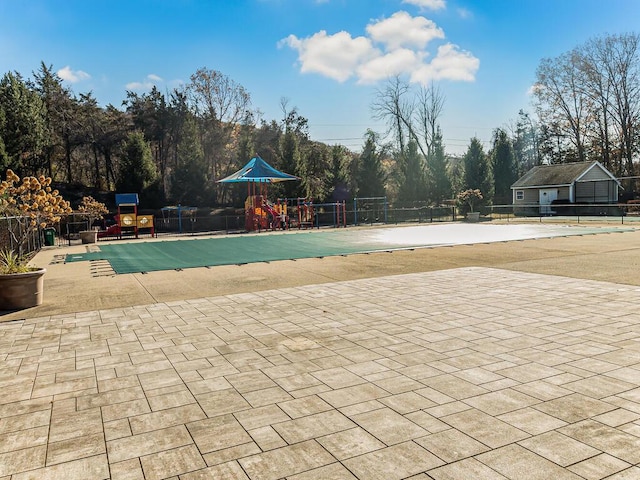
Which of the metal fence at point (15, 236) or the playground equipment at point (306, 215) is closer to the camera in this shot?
the metal fence at point (15, 236)

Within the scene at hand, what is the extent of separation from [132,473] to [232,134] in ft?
153

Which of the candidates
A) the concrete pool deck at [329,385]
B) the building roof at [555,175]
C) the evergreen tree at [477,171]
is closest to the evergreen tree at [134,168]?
the evergreen tree at [477,171]

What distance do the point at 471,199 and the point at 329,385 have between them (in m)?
38.6

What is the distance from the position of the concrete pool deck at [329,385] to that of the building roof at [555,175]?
35.9m

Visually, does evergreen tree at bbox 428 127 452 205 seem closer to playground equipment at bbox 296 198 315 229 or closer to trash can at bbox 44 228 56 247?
playground equipment at bbox 296 198 315 229

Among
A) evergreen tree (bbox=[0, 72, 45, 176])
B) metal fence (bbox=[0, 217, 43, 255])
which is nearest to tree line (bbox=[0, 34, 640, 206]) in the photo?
evergreen tree (bbox=[0, 72, 45, 176])

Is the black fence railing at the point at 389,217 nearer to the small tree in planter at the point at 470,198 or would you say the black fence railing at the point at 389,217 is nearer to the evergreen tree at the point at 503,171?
the small tree in planter at the point at 470,198

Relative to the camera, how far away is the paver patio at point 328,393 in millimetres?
2814

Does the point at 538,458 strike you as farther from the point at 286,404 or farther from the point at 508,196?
the point at 508,196

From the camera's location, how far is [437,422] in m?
3.28

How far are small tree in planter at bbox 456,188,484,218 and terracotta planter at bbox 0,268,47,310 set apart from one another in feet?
111

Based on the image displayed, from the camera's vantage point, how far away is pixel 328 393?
3.84 metres

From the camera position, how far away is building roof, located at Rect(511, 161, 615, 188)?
39.7 meters

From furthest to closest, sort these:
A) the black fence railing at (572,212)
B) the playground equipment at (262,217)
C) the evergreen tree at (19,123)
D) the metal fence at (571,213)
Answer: the evergreen tree at (19,123)
the black fence railing at (572,212)
the metal fence at (571,213)
the playground equipment at (262,217)
